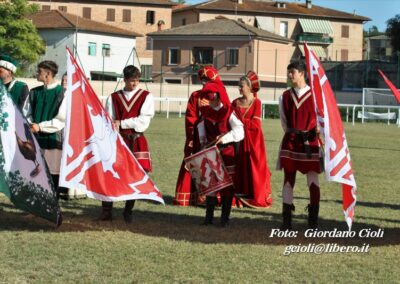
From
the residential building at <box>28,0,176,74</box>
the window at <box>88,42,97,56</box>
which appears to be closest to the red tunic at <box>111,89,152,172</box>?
the window at <box>88,42,97,56</box>

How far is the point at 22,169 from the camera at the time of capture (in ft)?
26.7

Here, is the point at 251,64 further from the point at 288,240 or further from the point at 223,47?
the point at 288,240

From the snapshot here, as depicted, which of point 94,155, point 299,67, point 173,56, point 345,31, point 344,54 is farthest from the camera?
point 344,54

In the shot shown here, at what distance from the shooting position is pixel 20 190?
8109 mm

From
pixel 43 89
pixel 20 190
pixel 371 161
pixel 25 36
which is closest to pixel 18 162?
pixel 20 190

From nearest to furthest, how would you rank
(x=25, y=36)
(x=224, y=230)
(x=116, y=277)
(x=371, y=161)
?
(x=116, y=277)
(x=224, y=230)
(x=371, y=161)
(x=25, y=36)

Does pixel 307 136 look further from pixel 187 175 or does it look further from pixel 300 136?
pixel 187 175

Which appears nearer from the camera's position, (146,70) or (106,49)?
(106,49)

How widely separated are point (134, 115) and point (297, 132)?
180 centimetres

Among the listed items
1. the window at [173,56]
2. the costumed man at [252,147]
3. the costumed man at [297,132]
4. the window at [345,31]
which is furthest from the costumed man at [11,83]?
the window at [345,31]

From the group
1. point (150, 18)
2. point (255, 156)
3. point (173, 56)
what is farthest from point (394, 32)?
point (255, 156)

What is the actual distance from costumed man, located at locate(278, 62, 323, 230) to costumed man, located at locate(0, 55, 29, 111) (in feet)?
9.47

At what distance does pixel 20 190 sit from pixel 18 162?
0.92 ft

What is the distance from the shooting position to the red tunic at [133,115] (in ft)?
29.6
